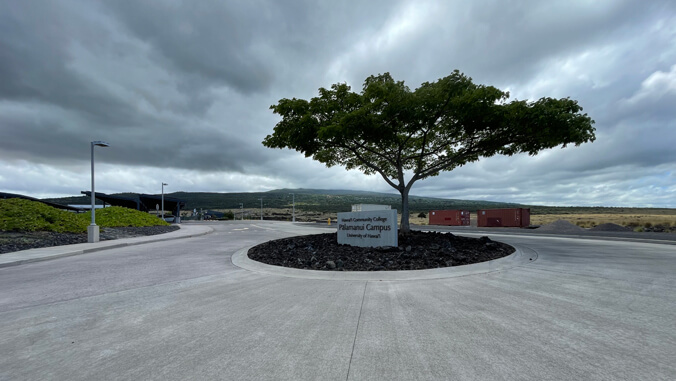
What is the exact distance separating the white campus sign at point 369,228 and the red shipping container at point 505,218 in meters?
27.0

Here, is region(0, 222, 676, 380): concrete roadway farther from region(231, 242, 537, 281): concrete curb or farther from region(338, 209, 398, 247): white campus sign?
region(338, 209, 398, 247): white campus sign

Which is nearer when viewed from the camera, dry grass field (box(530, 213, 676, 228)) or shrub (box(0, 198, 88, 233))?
shrub (box(0, 198, 88, 233))

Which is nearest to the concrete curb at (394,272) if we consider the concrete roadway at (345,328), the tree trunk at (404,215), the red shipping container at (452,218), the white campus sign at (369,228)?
the concrete roadway at (345,328)

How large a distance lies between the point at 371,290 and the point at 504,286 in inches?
110

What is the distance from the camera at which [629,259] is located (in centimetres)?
932

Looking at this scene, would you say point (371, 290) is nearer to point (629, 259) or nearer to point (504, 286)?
point (504, 286)

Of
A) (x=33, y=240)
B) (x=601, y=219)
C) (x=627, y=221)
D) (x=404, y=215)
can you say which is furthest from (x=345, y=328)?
(x=601, y=219)

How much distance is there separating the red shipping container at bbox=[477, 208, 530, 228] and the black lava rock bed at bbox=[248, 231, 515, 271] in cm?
2388

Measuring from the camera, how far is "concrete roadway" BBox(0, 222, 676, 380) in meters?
3.02

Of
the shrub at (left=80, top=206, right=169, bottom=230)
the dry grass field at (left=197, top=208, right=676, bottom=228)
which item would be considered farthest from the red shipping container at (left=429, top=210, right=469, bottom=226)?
the shrub at (left=80, top=206, right=169, bottom=230)

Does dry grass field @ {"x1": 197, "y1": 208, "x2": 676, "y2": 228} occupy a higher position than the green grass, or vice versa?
the green grass

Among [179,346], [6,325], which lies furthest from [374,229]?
[6,325]

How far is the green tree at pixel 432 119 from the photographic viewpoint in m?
10.2

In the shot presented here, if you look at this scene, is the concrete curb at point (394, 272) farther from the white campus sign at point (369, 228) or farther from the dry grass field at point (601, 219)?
the dry grass field at point (601, 219)
